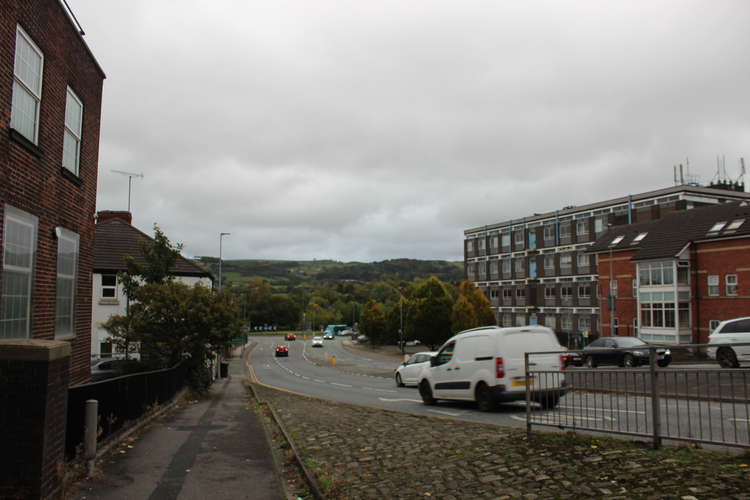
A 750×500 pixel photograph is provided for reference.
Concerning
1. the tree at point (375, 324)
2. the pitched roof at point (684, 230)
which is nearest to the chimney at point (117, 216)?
the pitched roof at point (684, 230)

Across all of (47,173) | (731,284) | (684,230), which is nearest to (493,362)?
(47,173)

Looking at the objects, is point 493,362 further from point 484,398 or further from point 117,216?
point 117,216

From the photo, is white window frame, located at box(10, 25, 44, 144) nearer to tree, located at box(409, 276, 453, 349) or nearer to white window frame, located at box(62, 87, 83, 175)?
white window frame, located at box(62, 87, 83, 175)

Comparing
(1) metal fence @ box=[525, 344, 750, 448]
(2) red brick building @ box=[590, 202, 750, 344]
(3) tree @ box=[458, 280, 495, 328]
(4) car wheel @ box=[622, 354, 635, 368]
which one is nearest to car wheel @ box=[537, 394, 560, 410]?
(1) metal fence @ box=[525, 344, 750, 448]

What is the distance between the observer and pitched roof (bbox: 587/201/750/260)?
4048 cm

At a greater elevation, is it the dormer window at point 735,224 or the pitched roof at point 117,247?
the dormer window at point 735,224

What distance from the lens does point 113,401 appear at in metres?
10.2

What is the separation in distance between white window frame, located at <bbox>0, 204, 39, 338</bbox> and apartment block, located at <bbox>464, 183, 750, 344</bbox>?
46.3 m

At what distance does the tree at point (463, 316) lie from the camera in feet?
184

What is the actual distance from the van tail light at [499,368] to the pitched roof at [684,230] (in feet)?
106

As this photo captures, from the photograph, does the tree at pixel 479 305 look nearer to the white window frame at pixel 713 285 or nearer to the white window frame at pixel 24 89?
the white window frame at pixel 713 285

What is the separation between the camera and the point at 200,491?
737 cm

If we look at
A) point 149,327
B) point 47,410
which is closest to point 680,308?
point 149,327

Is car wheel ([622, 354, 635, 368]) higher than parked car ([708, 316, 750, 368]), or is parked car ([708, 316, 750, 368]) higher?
parked car ([708, 316, 750, 368])
